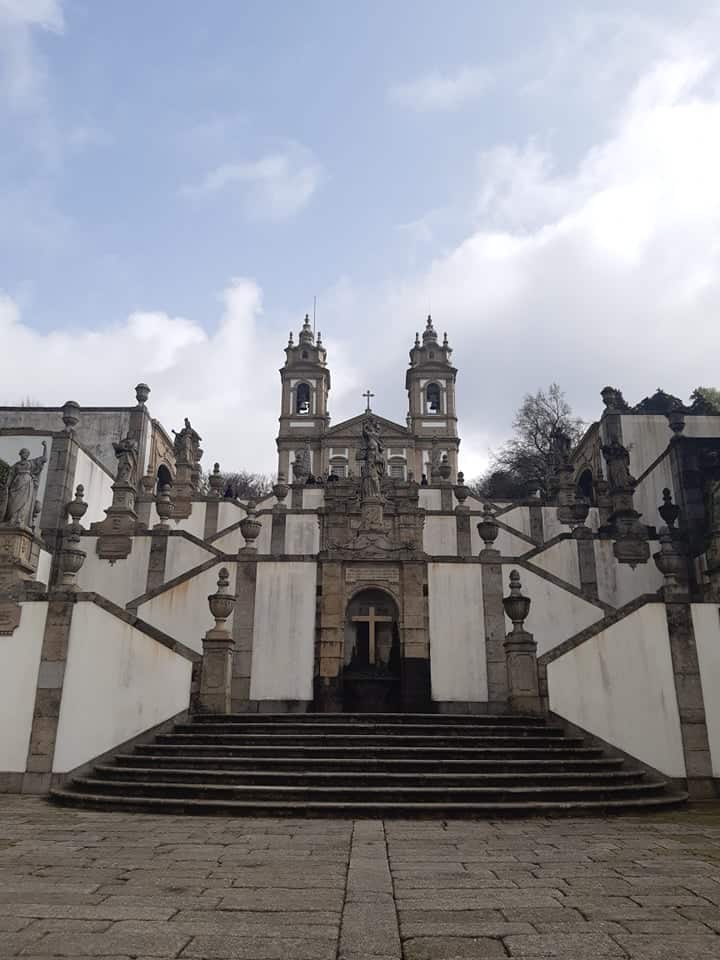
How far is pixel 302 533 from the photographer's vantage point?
20.2 meters

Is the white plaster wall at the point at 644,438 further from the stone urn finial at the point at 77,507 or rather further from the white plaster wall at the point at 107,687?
the white plaster wall at the point at 107,687

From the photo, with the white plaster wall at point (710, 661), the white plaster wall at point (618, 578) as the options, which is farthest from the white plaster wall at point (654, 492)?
the white plaster wall at point (710, 661)

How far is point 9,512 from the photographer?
15039 mm

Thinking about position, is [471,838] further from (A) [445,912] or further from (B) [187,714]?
(B) [187,714]

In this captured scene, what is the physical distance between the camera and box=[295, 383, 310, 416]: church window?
181 feet

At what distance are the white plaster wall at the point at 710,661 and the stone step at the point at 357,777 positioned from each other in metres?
2.22

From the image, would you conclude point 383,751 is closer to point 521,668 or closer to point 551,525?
point 521,668

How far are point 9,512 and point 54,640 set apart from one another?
227 inches

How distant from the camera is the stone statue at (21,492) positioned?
47.3ft

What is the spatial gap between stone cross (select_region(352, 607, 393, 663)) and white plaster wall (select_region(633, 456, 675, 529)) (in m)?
11.0

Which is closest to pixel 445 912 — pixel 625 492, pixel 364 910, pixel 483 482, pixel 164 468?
pixel 364 910

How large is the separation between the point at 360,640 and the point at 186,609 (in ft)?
11.9

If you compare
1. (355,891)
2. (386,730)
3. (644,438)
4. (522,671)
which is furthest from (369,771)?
(644,438)

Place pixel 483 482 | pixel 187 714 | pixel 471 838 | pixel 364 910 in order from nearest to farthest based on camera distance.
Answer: pixel 364 910 → pixel 471 838 → pixel 187 714 → pixel 483 482
